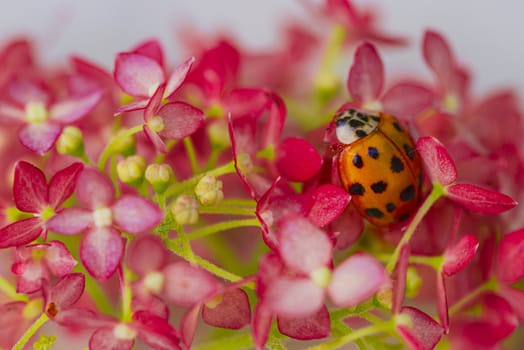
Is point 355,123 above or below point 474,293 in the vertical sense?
above

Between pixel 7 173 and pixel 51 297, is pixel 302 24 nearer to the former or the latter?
pixel 7 173

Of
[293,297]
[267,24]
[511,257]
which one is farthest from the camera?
[267,24]

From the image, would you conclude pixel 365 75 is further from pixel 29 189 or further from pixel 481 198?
pixel 29 189

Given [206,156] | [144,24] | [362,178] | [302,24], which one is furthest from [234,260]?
[144,24]

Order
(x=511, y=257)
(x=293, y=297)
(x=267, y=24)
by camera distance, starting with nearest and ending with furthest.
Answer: (x=293, y=297), (x=511, y=257), (x=267, y=24)

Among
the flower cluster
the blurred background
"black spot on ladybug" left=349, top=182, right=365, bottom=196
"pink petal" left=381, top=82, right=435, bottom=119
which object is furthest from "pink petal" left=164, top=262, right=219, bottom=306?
the blurred background

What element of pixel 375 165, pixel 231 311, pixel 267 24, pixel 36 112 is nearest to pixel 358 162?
pixel 375 165

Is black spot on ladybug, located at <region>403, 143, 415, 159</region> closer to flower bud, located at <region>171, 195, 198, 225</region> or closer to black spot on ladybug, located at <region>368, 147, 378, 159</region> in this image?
black spot on ladybug, located at <region>368, 147, 378, 159</region>
